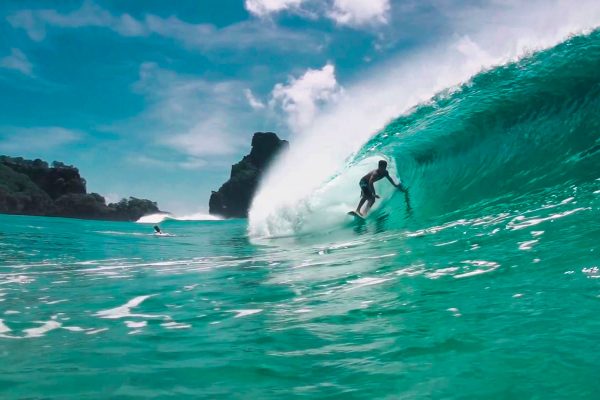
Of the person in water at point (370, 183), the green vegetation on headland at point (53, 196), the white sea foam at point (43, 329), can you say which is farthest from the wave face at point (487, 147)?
the green vegetation on headland at point (53, 196)

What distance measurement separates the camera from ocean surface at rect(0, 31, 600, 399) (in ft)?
7.52

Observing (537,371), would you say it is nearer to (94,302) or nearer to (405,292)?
(405,292)

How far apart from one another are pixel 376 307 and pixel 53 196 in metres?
79.1

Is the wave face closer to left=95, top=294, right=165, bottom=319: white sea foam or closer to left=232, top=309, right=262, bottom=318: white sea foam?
left=232, top=309, right=262, bottom=318: white sea foam

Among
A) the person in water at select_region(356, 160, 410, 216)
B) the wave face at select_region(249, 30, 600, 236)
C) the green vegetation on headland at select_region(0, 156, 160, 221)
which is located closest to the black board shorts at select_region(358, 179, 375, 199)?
the person in water at select_region(356, 160, 410, 216)

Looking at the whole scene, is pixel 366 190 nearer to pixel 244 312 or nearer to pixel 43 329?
pixel 244 312

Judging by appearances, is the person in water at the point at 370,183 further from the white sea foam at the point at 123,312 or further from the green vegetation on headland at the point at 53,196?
the green vegetation on headland at the point at 53,196

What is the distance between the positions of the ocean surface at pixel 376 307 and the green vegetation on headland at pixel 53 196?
64236mm

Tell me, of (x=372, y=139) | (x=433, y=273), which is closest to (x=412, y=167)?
(x=372, y=139)

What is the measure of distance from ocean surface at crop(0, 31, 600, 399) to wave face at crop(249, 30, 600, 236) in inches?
3.0

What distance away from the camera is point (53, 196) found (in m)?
70.6

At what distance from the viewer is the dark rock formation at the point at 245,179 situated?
84875mm

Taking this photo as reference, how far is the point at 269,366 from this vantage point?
2588 mm

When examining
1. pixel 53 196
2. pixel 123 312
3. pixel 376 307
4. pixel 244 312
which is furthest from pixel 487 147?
pixel 53 196
